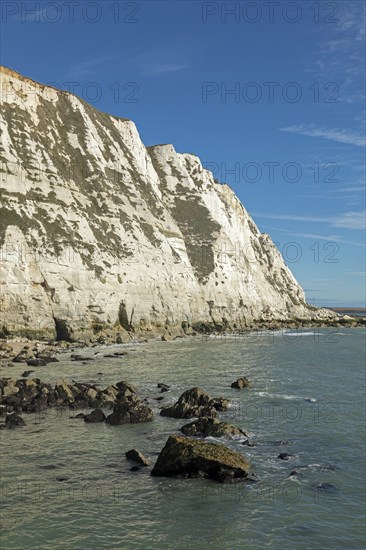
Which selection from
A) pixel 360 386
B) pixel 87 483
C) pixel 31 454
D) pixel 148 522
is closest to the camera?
pixel 148 522

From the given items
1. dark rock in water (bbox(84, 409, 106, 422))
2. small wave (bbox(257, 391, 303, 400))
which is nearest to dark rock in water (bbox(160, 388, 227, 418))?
dark rock in water (bbox(84, 409, 106, 422))

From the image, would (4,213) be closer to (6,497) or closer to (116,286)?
(116,286)

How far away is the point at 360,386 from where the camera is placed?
35875 millimetres

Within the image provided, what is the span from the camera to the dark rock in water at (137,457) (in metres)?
17.6

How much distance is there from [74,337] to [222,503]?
47.7 m

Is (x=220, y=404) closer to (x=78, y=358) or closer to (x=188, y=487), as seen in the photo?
(x=188, y=487)

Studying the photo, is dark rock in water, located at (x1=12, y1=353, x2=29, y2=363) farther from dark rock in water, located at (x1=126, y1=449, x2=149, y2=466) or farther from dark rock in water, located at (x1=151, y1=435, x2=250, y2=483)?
dark rock in water, located at (x1=151, y1=435, x2=250, y2=483)

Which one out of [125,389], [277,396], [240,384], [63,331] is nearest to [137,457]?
[125,389]

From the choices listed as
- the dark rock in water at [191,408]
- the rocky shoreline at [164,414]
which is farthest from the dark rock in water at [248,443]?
the dark rock in water at [191,408]

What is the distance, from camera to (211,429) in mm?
21812

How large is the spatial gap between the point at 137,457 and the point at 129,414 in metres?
6.11

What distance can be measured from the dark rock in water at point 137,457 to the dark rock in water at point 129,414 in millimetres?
5105

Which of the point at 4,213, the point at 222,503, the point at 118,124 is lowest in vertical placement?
the point at 222,503

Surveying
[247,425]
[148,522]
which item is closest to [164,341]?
[247,425]
